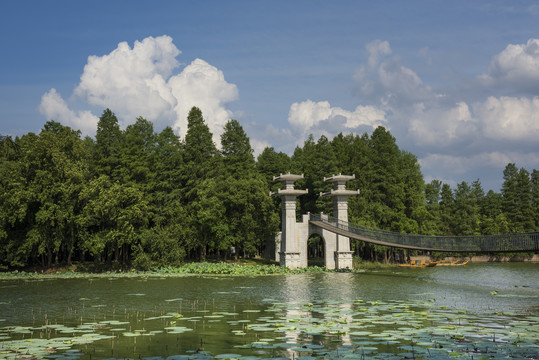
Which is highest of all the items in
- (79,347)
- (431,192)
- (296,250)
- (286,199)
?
(431,192)

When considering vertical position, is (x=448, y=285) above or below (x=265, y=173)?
below

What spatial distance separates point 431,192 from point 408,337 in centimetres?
6633

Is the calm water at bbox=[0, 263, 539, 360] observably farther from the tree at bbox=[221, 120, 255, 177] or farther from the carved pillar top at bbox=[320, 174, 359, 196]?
the tree at bbox=[221, 120, 255, 177]

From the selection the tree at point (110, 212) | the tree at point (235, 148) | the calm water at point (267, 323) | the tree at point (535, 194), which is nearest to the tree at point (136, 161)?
the tree at point (110, 212)

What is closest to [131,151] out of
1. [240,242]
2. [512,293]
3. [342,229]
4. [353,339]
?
[240,242]

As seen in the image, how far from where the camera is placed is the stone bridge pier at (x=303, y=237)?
4369cm

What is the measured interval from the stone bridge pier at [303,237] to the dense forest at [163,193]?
5943mm

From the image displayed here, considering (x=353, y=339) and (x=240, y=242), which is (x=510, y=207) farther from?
(x=353, y=339)

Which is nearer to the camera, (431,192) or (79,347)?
(79,347)

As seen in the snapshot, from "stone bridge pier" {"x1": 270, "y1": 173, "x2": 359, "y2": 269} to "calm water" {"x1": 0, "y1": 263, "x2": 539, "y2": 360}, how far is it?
Result: 17.8 m

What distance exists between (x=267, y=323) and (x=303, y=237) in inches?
1163

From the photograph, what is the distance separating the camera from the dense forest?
138 ft

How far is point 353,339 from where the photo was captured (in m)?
12.3

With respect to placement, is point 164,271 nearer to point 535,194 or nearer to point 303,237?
point 303,237
